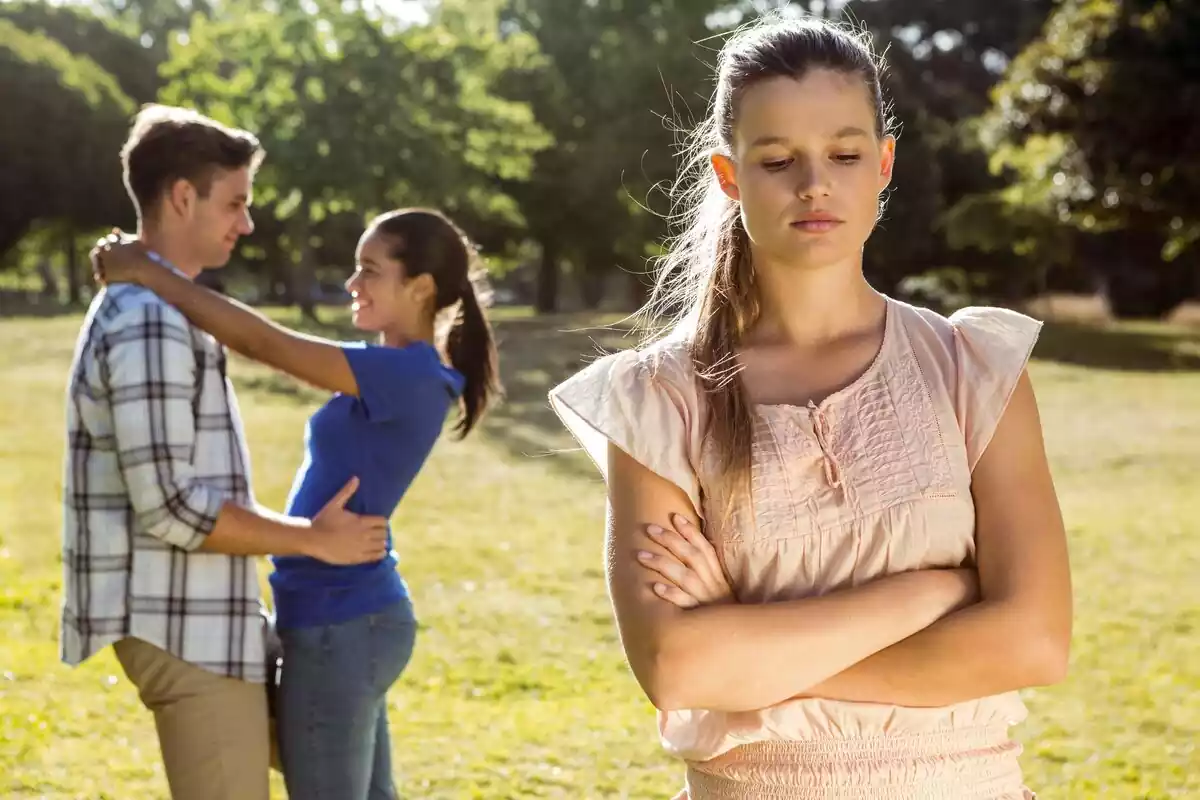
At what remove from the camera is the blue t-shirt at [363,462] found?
3068 mm

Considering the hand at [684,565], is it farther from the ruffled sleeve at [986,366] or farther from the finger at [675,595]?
the ruffled sleeve at [986,366]

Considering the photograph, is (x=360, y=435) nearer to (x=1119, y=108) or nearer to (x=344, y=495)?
(x=344, y=495)

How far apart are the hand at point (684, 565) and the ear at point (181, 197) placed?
1.73 m

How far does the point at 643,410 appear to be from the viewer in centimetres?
195

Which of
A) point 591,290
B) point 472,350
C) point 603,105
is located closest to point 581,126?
point 603,105

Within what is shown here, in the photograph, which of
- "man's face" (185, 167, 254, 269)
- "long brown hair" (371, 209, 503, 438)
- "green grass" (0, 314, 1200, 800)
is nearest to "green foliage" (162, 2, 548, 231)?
"green grass" (0, 314, 1200, 800)

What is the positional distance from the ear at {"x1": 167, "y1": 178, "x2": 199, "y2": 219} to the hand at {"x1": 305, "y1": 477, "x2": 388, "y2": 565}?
2.47 feet

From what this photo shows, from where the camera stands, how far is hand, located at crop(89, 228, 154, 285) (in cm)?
300

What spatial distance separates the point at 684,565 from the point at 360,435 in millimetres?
1497

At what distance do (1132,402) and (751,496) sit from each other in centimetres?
2023

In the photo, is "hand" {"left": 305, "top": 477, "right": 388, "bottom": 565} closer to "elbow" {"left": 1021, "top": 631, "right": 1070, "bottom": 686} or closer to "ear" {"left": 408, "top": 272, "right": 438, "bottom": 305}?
"ear" {"left": 408, "top": 272, "right": 438, "bottom": 305}

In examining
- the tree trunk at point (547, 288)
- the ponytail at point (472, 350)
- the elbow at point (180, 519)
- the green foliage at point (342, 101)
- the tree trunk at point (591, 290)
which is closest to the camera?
the elbow at point (180, 519)

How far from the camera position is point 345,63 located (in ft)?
82.3

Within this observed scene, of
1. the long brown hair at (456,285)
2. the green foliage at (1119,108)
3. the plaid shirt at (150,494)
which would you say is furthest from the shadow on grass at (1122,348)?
the plaid shirt at (150,494)
